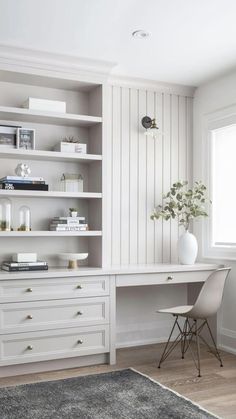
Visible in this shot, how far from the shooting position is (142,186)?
489 cm

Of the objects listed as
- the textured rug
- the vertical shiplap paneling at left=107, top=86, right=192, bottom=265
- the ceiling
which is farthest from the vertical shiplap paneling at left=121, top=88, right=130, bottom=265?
the textured rug

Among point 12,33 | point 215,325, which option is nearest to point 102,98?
point 12,33

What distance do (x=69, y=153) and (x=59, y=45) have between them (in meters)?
0.86

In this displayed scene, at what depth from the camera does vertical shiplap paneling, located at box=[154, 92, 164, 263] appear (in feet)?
16.2

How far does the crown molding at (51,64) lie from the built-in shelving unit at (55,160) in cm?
6

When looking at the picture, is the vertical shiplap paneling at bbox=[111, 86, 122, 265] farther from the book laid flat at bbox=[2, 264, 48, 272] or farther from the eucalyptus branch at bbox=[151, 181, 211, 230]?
the book laid flat at bbox=[2, 264, 48, 272]

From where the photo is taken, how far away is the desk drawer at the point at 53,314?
376 centimetres

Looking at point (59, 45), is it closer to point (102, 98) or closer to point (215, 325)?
point (102, 98)

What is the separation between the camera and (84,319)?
13.2 feet

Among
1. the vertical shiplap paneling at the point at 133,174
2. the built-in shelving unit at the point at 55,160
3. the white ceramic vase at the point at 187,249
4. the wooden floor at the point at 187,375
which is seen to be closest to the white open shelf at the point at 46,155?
the built-in shelving unit at the point at 55,160

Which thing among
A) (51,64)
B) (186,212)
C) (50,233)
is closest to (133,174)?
(186,212)

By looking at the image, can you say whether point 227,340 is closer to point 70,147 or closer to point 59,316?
point 59,316

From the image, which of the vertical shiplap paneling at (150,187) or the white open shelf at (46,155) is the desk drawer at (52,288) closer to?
the vertical shiplap paneling at (150,187)

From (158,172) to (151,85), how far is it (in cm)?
85
